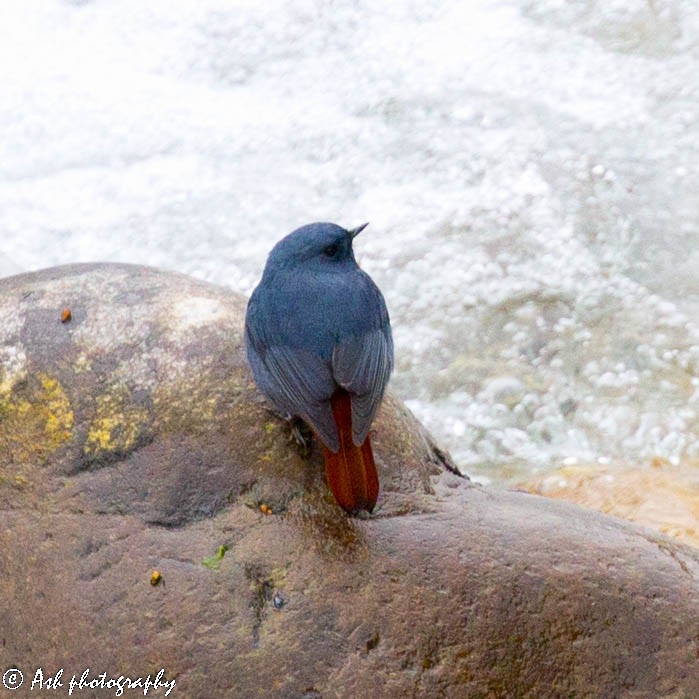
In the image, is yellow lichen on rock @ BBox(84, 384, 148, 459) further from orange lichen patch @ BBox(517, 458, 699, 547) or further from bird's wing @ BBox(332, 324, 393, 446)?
orange lichen patch @ BBox(517, 458, 699, 547)

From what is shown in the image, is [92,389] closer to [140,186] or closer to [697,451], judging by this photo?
[697,451]

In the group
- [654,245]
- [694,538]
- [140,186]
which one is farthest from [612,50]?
[694,538]

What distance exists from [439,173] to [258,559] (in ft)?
17.6

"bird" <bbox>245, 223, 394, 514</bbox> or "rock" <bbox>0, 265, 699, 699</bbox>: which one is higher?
"bird" <bbox>245, 223, 394, 514</bbox>

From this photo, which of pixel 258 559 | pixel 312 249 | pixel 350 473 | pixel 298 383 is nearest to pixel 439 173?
pixel 312 249

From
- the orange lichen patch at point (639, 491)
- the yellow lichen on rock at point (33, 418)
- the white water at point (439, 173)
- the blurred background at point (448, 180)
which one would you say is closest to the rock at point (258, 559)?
the yellow lichen on rock at point (33, 418)

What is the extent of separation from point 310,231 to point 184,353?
1.87ft

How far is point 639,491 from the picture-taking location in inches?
210

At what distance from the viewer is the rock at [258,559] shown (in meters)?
2.88

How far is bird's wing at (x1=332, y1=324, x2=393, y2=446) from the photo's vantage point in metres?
3.11

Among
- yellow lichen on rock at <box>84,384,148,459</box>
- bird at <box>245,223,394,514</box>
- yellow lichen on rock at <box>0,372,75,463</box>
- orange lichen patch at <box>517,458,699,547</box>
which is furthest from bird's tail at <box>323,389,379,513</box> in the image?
orange lichen patch at <box>517,458,699,547</box>

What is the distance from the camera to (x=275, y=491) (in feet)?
10.8

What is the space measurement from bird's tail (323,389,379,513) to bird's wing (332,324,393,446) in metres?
0.05

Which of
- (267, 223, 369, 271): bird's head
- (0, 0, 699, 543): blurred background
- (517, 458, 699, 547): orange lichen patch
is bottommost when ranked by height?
(517, 458, 699, 547): orange lichen patch
